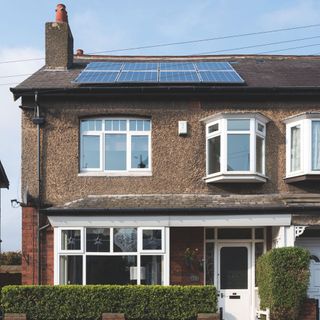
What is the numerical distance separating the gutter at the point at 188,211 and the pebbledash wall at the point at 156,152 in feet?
3.39

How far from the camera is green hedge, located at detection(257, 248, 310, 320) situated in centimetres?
1554

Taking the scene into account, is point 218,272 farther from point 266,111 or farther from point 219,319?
point 266,111

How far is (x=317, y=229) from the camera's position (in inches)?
717

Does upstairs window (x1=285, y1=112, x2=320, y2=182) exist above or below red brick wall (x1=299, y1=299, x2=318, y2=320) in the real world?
above

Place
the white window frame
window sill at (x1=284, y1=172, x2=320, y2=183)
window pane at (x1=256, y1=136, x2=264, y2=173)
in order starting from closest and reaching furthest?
the white window frame < window sill at (x1=284, y1=172, x2=320, y2=183) < window pane at (x1=256, y1=136, x2=264, y2=173)

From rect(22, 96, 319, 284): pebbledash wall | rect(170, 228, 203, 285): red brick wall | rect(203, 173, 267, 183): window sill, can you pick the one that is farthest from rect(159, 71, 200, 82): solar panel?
rect(170, 228, 203, 285): red brick wall

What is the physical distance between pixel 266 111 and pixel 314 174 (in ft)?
7.29

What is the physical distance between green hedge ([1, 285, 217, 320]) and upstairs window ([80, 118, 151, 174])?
363cm

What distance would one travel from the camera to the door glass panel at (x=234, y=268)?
18.0 meters

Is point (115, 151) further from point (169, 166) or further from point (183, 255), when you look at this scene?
point (183, 255)

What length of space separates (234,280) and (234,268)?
0.32m

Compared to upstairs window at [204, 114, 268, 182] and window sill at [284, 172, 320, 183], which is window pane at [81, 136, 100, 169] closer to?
upstairs window at [204, 114, 268, 182]

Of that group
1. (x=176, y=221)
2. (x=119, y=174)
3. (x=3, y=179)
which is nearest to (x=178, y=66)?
(x=119, y=174)

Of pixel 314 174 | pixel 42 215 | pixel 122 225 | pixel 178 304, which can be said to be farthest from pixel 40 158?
pixel 314 174
